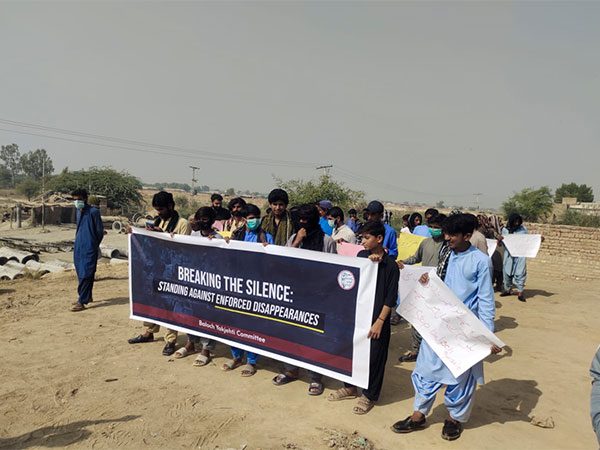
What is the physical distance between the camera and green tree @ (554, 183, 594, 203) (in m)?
56.0

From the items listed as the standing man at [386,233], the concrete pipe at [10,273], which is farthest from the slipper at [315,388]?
the concrete pipe at [10,273]

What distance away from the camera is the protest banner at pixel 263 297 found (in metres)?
3.53

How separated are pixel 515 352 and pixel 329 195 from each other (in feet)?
77.9

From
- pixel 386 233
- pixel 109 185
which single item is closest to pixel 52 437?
pixel 386 233

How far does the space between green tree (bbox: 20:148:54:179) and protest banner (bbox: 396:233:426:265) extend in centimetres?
10769

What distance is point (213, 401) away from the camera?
3674mm

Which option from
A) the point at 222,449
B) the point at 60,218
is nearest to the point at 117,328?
the point at 222,449

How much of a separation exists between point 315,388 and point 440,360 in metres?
1.31

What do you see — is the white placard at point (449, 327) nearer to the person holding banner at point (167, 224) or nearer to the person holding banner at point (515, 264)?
the person holding banner at point (167, 224)

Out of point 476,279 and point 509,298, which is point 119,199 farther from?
point 476,279

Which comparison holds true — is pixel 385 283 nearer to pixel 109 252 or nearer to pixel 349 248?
pixel 349 248

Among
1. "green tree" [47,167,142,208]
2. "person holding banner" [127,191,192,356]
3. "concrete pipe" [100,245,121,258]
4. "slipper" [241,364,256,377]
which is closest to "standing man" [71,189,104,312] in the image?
"person holding banner" [127,191,192,356]

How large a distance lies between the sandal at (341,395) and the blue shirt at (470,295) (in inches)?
32.4

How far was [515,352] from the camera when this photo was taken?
17.9 feet
